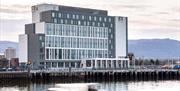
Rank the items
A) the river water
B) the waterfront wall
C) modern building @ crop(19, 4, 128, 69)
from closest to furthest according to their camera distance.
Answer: the river water, the waterfront wall, modern building @ crop(19, 4, 128, 69)

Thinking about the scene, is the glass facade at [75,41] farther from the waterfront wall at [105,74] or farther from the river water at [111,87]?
the river water at [111,87]

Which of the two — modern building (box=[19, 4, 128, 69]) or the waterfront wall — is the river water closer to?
the waterfront wall

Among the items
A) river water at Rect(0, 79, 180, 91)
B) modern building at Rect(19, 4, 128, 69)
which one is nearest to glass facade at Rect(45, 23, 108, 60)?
modern building at Rect(19, 4, 128, 69)

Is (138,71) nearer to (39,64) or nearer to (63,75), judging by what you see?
(63,75)

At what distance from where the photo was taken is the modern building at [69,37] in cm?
15150

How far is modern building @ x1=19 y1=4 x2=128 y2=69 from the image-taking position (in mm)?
151500

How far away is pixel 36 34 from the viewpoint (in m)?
152

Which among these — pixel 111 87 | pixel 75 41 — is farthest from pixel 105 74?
pixel 75 41

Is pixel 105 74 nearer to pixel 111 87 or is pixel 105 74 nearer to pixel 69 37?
pixel 111 87

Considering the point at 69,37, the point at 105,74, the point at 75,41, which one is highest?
the point at 69,37

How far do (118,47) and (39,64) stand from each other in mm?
30775

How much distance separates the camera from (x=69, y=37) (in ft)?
516

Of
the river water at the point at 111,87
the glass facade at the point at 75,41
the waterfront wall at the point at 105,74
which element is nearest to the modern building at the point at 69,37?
the glass facade at the point at 75,41

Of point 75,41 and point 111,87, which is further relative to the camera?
point 75,41
